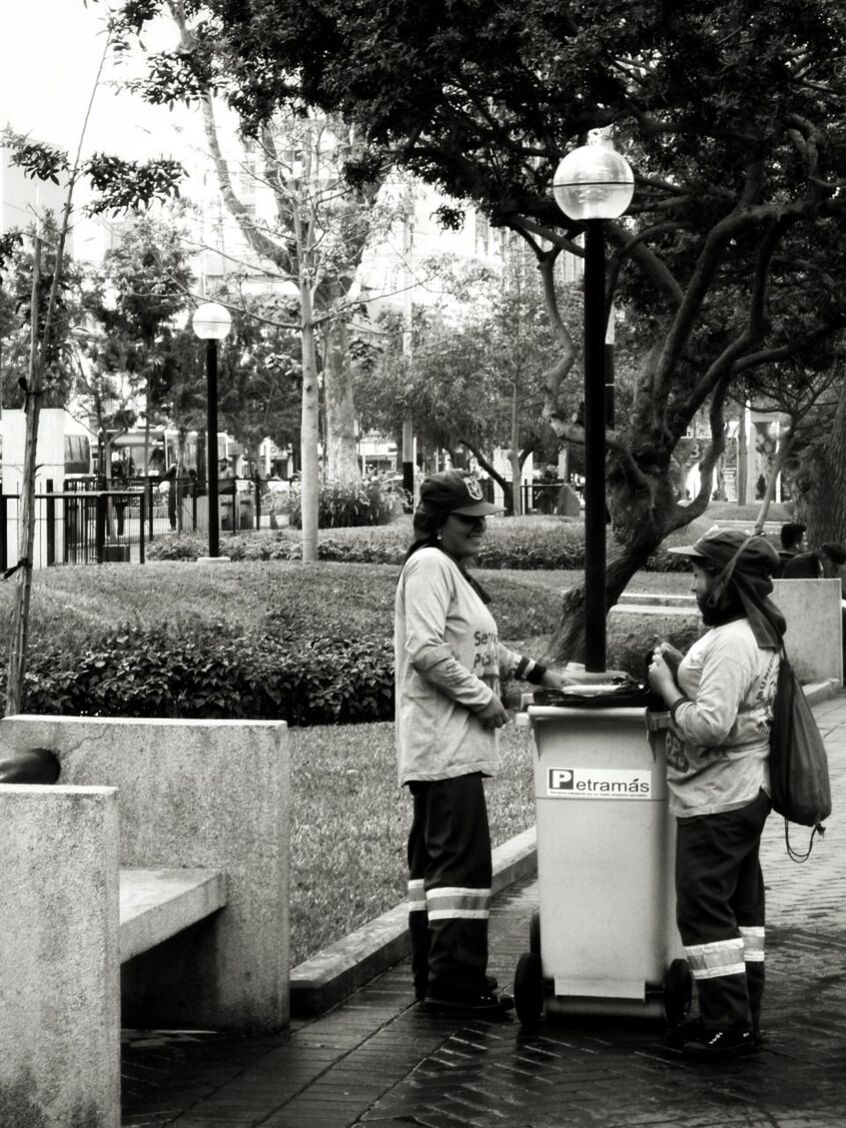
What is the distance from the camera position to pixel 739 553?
555 cm

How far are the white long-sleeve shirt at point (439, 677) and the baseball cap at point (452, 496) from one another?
16 cm

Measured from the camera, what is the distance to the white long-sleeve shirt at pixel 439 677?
5.90m

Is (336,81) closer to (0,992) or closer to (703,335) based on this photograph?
(703,335)

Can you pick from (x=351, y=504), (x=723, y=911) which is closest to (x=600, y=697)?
(x=723, y=911)

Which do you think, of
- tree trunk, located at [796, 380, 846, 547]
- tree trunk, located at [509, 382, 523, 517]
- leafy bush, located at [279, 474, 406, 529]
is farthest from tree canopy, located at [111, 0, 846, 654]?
tree trunk, located at [509, 382, 523, 517]

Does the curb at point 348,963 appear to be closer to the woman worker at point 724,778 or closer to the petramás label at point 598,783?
the petramás label at point 598,783

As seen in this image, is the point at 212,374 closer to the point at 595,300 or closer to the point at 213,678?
the point at 213,678

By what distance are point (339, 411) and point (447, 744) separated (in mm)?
28300

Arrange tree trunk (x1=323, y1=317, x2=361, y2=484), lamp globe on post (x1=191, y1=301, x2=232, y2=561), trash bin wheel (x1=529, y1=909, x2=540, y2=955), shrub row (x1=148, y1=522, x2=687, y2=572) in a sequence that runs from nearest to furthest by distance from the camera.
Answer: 1. trash bin wheel (x1=529, y1=909, x2=540, y2=955)
2. lamp globe on post (x1=191, y1=301, x2=232, y2=561)
3. shrub row (x1=148, y1=522, x2=687, y2=572)
4. tree trunk (x1=323, y1=317, x2=361, y2=484)

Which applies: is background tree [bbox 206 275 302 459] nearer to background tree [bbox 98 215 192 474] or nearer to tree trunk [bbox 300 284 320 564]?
background tree [bbox 98 215 192 474]

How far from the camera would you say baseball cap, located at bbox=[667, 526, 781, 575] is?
18.3ft

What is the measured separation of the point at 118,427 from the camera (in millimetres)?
42000

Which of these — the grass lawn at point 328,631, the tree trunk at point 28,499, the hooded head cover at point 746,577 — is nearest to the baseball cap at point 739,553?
the hooded head cover at point 746,577

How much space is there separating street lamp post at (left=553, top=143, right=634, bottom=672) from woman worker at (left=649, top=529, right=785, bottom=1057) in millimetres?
3619
